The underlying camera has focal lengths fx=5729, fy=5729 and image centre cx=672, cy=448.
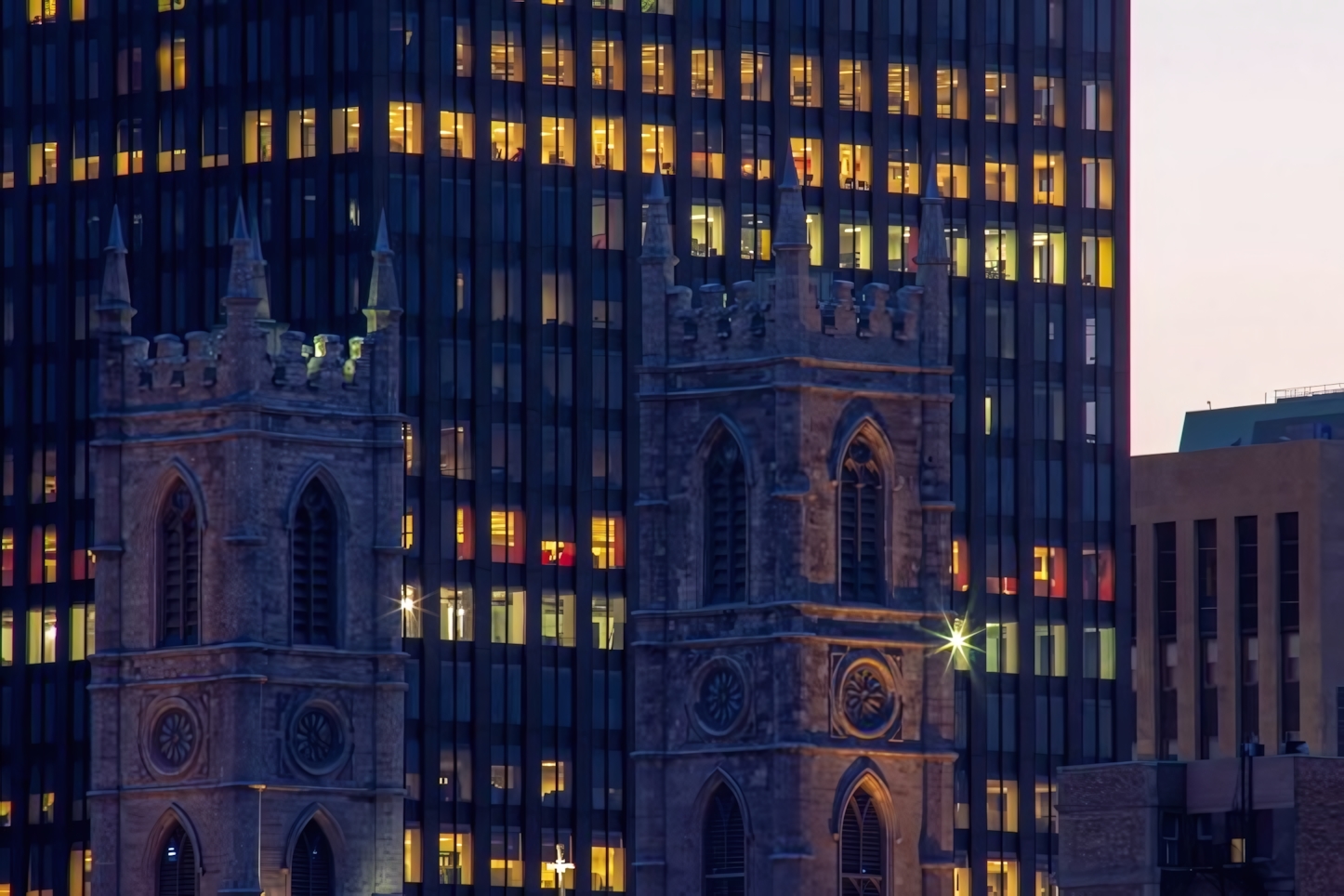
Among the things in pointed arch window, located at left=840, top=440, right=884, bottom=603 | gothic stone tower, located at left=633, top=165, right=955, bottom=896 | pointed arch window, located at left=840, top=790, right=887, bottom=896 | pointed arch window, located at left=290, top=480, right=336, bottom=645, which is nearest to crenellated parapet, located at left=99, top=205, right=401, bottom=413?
pointed arch window, located at left=290, top=480, right=336, bottom=645

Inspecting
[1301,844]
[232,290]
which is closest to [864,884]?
[1301,844]

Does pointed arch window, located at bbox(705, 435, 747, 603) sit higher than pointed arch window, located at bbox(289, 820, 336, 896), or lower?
higher

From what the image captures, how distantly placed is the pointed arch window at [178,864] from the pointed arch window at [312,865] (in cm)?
313

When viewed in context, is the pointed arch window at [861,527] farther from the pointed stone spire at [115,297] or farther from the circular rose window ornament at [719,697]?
the pointed stone spire at [115,297]

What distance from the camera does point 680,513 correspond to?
170 meters

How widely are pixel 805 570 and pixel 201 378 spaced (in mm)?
23447

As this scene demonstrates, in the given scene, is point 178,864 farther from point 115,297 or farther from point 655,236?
point 655,236

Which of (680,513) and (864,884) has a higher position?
(680,513)

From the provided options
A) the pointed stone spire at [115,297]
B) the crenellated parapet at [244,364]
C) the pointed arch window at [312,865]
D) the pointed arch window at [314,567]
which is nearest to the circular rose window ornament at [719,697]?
the pointed arch window at [314,567]

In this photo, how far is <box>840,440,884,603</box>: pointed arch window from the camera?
170500 mm

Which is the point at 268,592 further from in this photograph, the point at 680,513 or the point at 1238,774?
the point at 1238,774

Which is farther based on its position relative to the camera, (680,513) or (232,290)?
(232,290)

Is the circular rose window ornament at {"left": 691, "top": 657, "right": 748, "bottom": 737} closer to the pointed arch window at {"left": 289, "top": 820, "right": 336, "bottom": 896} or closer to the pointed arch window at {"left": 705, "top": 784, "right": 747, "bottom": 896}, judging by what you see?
the pointed arch window at {"left": 705, "top": 784, "right": 747, "bottom": 896}

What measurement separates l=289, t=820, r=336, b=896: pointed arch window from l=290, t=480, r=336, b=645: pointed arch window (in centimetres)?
612
